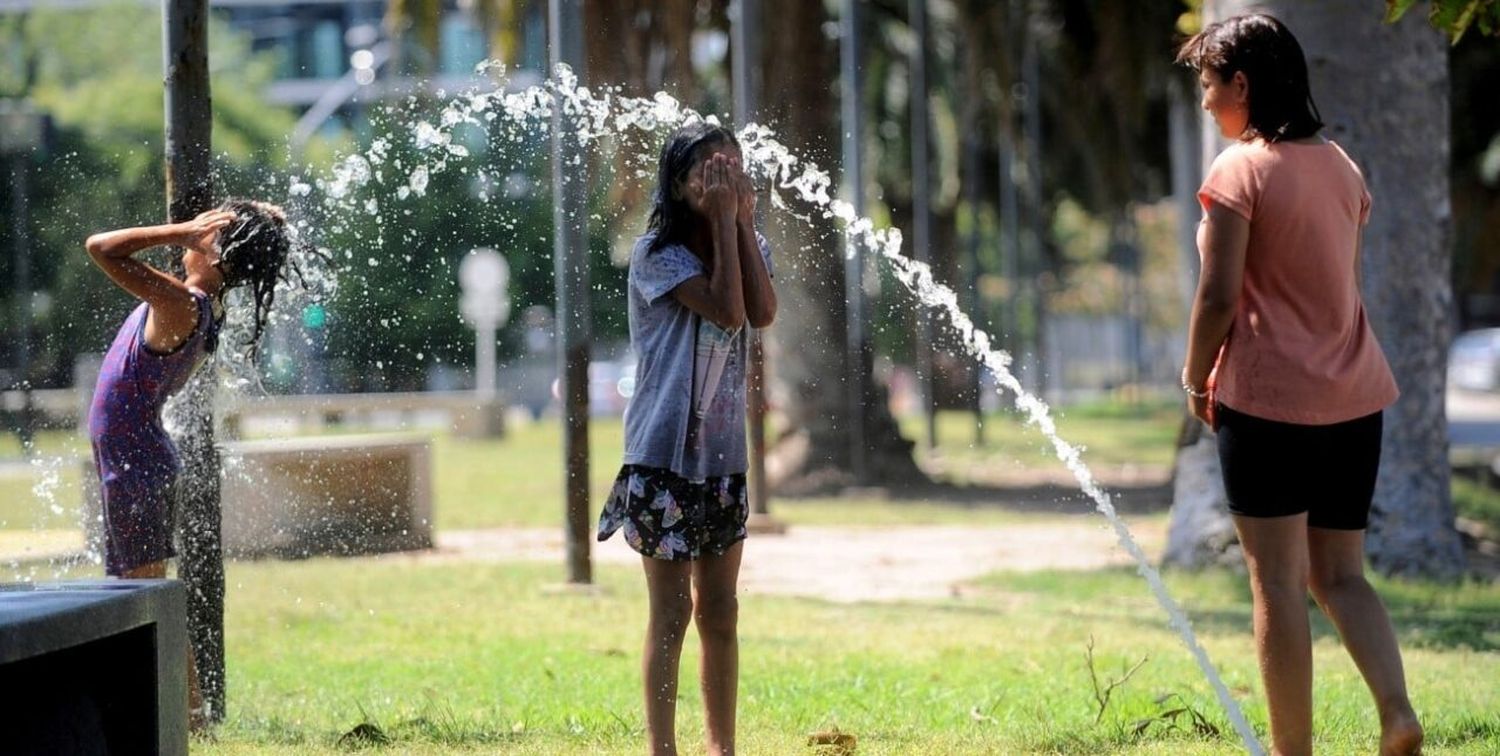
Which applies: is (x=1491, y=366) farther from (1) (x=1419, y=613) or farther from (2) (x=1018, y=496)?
(1) (x=1419, y=613)

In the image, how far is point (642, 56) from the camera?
1716 centimetres

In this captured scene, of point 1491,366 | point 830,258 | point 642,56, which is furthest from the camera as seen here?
point 1491,366

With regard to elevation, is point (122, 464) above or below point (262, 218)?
below

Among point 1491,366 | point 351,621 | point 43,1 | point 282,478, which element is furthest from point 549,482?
point 1491,366

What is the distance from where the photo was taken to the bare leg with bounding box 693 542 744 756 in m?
4.79

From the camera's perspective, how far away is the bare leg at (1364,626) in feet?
15.1

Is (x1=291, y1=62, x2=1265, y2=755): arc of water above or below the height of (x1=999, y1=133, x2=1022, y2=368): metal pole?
below

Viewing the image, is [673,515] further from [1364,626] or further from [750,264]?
[1364,626]

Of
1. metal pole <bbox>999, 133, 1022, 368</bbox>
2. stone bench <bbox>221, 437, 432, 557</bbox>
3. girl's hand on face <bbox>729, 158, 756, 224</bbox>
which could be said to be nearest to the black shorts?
girl's hand on face <bbox>729, 158, 756, 224</bbox>

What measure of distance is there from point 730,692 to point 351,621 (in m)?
4.35

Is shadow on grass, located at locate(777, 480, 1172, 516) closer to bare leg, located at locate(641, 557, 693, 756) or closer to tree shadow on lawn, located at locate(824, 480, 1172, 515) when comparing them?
tree shadow on lawn, located at locate(824, 480, 1172, 515)

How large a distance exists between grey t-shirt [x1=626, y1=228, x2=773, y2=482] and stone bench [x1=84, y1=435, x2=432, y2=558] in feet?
21.9

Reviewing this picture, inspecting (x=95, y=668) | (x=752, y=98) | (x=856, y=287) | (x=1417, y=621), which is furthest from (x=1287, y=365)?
(x=856, y=287)

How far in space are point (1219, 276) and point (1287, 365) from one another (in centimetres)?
25
